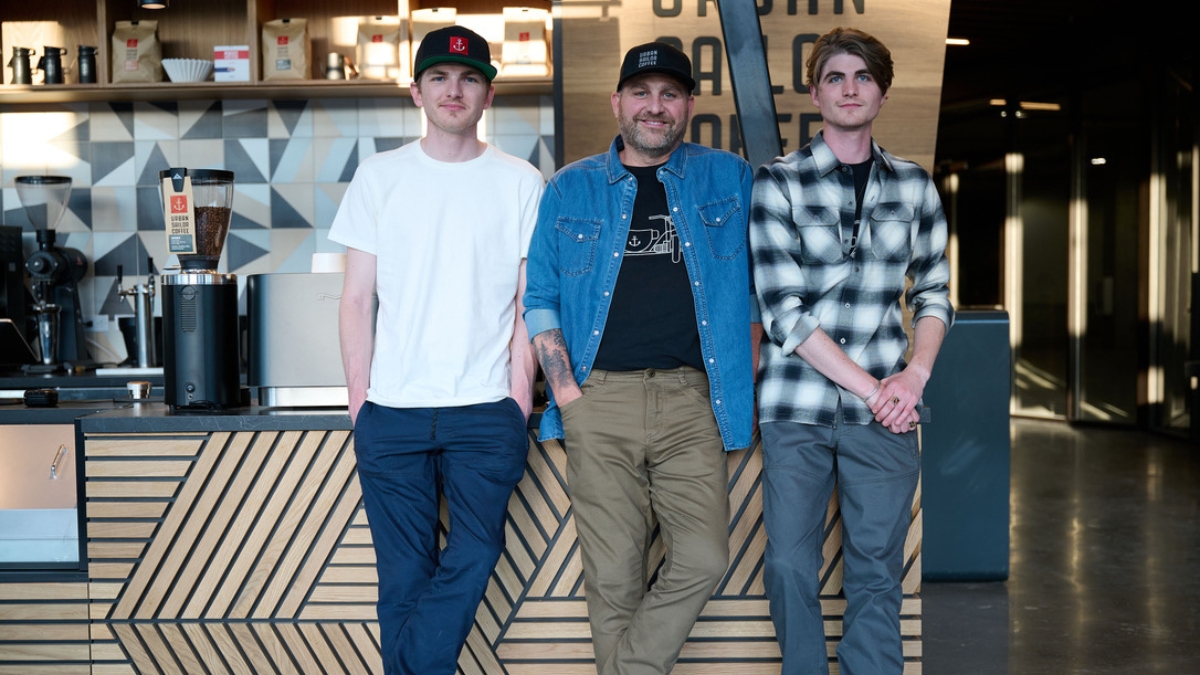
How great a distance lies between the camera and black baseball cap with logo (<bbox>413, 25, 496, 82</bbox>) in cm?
230

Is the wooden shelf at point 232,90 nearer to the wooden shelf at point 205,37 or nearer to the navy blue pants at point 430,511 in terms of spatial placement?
the wooden shelf at point 205,37

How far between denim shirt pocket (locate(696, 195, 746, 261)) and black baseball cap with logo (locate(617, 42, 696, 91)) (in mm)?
287

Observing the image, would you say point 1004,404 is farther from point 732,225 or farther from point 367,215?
point 367,215

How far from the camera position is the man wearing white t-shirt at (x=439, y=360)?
2.30m

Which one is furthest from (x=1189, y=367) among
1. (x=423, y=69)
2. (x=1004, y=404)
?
(x=423, y=69)

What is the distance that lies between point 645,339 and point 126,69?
352cm

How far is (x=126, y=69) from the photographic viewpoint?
15.4 ft

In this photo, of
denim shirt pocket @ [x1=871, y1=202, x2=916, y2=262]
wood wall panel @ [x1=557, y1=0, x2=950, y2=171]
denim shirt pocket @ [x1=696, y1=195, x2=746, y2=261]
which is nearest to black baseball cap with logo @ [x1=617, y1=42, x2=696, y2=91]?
denim shirt pocket @ [x1=696, y1=195, x2=746, y2=261]

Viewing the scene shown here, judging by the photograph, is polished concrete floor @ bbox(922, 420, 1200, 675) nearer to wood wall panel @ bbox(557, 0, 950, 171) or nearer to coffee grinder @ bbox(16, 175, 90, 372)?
wood wall panel @ bbox(557, 0, 950, 171)

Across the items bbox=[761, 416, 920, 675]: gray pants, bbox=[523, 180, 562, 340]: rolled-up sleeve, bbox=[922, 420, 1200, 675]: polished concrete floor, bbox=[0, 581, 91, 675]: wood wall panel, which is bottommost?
bbox=[922, 420, 1200, 675]: polished concrete floor

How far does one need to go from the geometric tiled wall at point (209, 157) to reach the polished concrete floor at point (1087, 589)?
2.78 meters

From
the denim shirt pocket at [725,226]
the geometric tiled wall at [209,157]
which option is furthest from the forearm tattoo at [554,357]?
the geometric tiled wall at [209,157]

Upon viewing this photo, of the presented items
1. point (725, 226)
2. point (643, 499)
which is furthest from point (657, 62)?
point (643, 499)

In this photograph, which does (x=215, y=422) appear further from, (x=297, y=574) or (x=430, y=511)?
(x=430, y=511)
